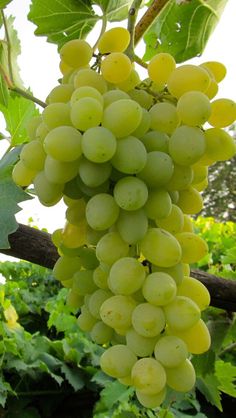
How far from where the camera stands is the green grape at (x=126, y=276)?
49 cm

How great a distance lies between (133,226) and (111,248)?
3cm

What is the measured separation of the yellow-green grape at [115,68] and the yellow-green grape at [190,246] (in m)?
0.17

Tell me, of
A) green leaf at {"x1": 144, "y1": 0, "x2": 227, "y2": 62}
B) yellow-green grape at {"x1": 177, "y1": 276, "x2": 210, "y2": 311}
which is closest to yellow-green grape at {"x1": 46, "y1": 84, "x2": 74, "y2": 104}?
yellow-green grape at {"x1": 177, "y1": 276, "x2": 210, "y2": 311}

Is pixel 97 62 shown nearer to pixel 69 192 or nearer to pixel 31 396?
pixel 69 192

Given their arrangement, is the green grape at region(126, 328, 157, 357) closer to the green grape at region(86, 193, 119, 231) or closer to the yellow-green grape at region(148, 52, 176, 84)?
the green grape at region(86, 193, 119, 231)

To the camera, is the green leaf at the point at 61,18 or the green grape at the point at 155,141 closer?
the green grape at the point at 155,141

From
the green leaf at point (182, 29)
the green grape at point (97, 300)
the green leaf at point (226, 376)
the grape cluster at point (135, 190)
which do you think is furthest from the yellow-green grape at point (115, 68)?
the green leaf at point (226, 376)

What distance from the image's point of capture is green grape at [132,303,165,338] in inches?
18.9

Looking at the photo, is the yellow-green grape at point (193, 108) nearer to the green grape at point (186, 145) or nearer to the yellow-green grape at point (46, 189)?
the green grape at point (186, 145)

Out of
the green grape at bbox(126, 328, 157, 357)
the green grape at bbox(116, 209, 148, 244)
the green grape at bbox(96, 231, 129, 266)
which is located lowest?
the green grape at bbox(126, 328, 157, 357)

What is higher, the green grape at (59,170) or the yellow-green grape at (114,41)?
the yellow-green grape at (114,41)

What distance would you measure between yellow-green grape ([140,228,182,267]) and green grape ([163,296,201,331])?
37mm

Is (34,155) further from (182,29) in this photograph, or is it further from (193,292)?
(182,29)

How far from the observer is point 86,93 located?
0.50 m
